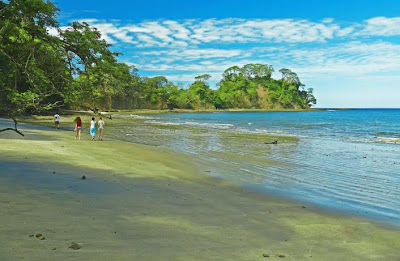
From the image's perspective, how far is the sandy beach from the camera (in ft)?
14.8

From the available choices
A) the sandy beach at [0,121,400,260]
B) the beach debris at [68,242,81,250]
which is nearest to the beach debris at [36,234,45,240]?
the sandy beach at [0,121,400,260]

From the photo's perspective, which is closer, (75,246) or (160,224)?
(75,246)

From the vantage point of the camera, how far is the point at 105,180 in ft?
30.7

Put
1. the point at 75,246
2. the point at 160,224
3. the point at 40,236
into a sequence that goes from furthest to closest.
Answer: the point at 160,224, the point at 40,236, the point at 75,246

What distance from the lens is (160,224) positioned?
574 centimetres

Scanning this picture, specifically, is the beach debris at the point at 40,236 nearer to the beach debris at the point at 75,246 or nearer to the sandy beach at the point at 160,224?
the sandy beach at the point at 160,224

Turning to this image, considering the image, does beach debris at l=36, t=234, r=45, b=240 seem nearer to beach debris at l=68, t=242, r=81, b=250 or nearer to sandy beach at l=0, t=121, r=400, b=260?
sandy beach at l=0, t=121, r=400, b=260

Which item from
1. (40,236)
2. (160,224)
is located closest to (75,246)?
(40,236)

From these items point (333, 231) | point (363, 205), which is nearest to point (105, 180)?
point (333, 231)

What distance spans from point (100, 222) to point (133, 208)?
1.24m

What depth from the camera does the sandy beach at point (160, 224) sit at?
452 centimetres

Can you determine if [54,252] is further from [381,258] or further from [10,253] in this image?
[381,258]

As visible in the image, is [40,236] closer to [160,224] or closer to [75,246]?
[75,246]

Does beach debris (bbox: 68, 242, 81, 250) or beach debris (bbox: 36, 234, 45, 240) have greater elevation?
beach debris (bbox: 36, 234, 45, 240)
